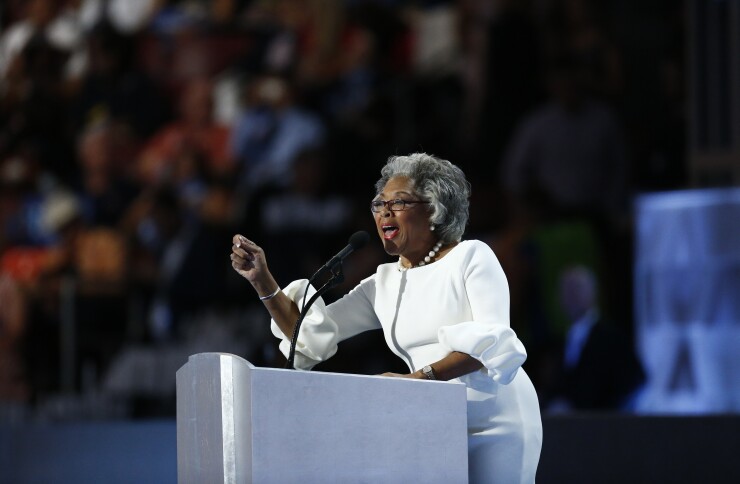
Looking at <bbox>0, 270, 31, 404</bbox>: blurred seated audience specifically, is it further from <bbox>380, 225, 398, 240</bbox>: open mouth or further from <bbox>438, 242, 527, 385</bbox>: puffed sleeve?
<bbox>438, 242, 527, 385</bbox>: puffed sleeve

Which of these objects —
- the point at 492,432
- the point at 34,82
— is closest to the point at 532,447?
the point at 492,432

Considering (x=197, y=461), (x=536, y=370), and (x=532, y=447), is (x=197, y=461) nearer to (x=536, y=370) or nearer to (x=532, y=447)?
(x=532, y=447)

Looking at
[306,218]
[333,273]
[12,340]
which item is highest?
[306,218]

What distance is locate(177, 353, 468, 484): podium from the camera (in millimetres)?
2207

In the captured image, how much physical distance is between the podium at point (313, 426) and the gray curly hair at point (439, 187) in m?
0.43

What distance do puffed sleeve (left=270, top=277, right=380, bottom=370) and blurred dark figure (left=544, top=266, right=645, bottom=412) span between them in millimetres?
3504

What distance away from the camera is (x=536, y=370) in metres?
6.65

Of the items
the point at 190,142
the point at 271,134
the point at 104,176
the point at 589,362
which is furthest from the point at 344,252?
the point at 104,176

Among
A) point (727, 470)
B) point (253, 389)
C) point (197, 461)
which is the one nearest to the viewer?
point (253, 389)

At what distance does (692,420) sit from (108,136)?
450cm

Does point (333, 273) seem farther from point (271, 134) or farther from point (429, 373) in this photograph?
point (271, 134)

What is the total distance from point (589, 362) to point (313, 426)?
428 centimetres

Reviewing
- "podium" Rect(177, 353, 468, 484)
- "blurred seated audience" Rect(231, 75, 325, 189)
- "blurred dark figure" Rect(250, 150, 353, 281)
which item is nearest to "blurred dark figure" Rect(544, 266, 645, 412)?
"blurred dark figure" Rect(250, 150, 353, 281)

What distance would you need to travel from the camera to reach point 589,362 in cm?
633
